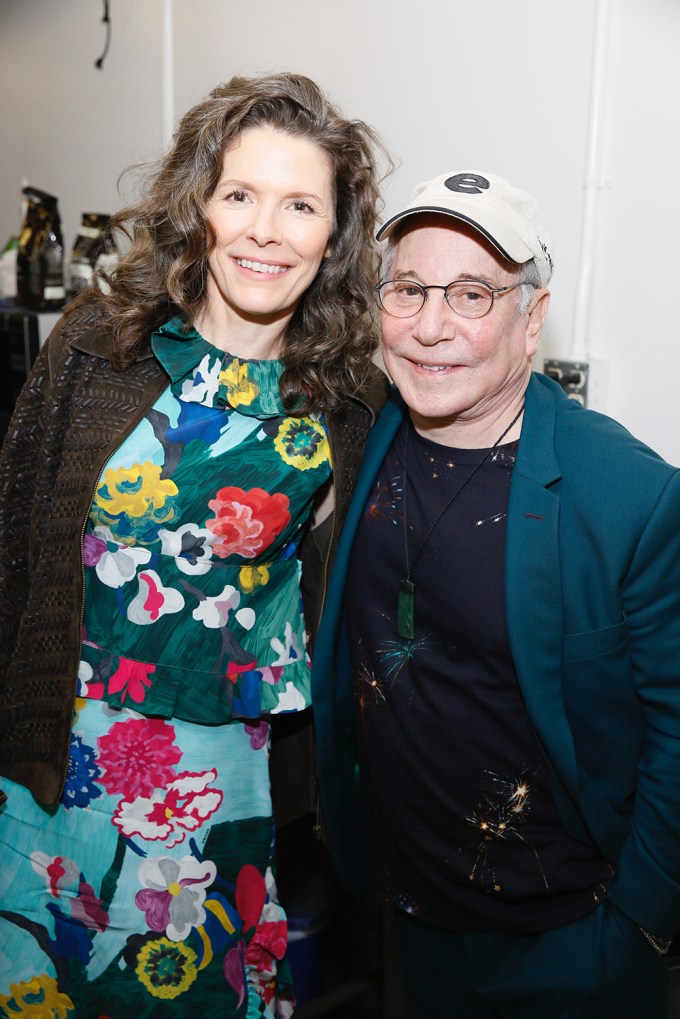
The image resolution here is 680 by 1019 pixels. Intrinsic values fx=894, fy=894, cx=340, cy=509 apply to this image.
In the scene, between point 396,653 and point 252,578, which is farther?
point 252,578

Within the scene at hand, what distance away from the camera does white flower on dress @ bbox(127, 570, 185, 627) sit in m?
1.40

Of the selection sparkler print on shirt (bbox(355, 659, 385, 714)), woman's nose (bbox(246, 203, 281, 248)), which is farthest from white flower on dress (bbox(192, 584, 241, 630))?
woman's nose (bbox(246, 203, 281, 248))

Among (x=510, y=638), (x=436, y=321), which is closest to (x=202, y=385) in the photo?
(x=436, y=321)

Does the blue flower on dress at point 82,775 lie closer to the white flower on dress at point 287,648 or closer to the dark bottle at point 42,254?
the white flower on dress at point 287,648

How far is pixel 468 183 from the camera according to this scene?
4.17 feet

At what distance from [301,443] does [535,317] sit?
43cm

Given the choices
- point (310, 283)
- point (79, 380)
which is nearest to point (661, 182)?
point (310, 283)

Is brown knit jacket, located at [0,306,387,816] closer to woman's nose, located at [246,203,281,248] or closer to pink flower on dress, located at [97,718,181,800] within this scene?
pink flower on dress, located at [97,718,181,800]

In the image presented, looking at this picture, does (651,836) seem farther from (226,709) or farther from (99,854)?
(99,854)

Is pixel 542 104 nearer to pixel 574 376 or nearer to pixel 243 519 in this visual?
pixel 574 376

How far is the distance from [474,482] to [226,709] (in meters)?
0.54

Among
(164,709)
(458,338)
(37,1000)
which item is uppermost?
(458,338)

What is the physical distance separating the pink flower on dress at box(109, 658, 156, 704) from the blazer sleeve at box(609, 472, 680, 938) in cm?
72

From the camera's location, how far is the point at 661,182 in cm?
152
